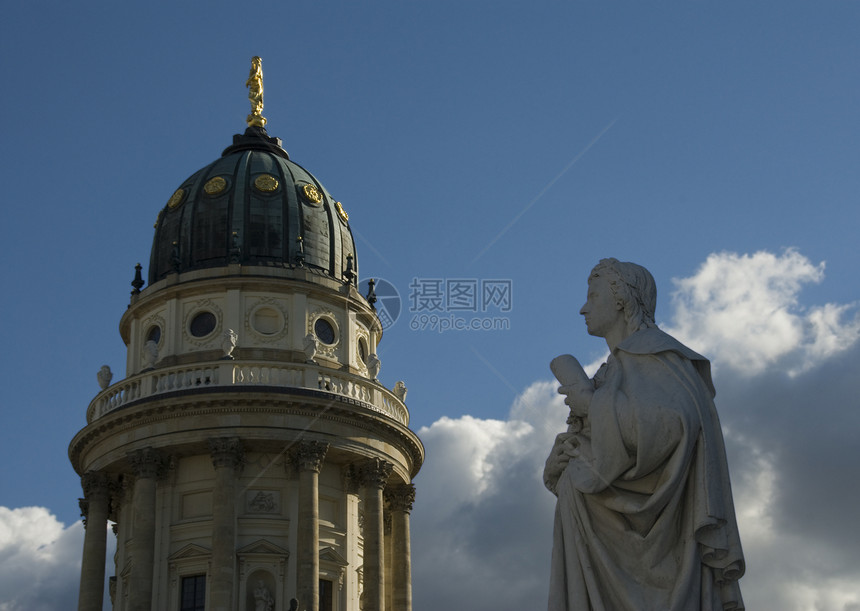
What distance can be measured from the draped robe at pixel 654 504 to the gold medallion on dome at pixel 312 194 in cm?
5069

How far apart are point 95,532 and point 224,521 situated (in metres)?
6.85

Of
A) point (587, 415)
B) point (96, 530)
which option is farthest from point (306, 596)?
point (587, 415)

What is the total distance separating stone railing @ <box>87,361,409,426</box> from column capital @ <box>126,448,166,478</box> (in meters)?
2.20

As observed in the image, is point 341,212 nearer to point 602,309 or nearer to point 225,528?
point 225,528

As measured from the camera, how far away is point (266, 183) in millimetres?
56750

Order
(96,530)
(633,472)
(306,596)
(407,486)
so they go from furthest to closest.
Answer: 1. (407,486)
2. (96,530)
3. (306,596)
4. (633,472)

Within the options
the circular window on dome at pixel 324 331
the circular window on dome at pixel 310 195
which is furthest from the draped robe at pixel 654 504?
the circular window on dome at pixel 310 195

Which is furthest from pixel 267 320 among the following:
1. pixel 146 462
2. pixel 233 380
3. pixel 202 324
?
pixel 146 462

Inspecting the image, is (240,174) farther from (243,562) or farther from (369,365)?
(243,562)

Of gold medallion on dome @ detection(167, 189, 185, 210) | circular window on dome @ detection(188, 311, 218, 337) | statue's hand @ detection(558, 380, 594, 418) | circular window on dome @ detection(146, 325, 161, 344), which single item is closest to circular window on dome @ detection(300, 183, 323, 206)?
gold medallion on dome @ detection(167, 189, 185, 210)

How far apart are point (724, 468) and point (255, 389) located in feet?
139

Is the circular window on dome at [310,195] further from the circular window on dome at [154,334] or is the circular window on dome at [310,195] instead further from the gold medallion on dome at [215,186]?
the circular window on dome at [154,334]

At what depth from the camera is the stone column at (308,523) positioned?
4725cm

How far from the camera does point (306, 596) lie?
47.1m
